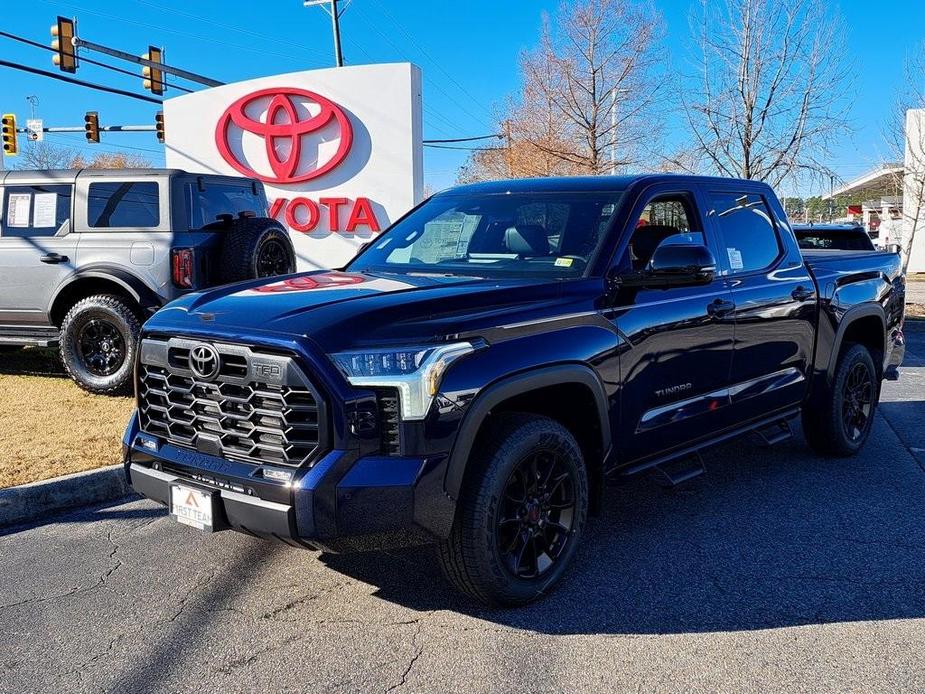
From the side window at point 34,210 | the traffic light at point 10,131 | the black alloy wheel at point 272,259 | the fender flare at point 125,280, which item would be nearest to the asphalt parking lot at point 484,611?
the fender flare at point 125,280

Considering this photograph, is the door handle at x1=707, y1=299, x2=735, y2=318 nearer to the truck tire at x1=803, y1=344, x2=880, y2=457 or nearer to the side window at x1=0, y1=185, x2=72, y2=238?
the truck tire at x1=803, y1=344, x2=880, y2=457

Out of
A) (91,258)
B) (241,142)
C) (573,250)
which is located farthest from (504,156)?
(573,250)

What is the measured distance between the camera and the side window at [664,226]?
4590 mm

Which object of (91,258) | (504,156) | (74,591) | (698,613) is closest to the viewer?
(698,613)

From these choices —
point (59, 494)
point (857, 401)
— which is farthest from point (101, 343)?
point (857, 401)

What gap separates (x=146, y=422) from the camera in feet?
12.6

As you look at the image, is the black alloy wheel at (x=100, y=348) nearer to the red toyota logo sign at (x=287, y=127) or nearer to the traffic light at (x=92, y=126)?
the red toyota logo sign at (x=287, y=127)

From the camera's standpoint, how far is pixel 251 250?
315 inches

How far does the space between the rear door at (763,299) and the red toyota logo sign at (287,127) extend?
10.9 m

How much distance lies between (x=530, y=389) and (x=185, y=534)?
2.26 m

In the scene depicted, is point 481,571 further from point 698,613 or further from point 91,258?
point 91,258

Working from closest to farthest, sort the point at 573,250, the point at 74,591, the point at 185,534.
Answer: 1. the point at 74,591
2. the point at 573,250
3. the point at 185,534

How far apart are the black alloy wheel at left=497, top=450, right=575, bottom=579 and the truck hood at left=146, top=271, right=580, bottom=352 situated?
655 millimetres

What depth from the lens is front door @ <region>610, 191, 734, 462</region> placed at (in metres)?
4.14
